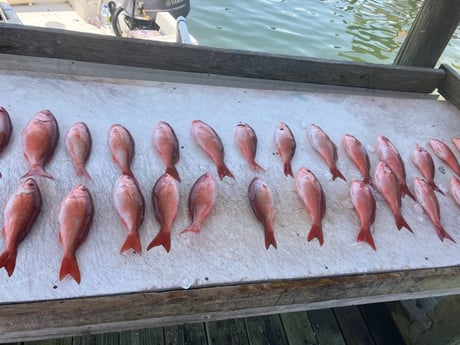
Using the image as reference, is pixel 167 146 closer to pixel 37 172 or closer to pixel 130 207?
pixel 130 207

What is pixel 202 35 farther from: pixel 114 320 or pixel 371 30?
pixel 114 320

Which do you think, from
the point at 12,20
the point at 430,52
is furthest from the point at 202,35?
the point at 430,52

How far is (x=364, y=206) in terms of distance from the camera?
179 cm

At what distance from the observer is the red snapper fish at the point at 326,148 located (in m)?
1.99

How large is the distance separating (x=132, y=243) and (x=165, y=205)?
22 cm

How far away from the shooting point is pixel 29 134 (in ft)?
5.43

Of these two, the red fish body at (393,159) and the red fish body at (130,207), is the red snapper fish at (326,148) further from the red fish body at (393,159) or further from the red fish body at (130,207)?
the red fish body at (130,207)

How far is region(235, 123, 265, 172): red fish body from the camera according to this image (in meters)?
1.91

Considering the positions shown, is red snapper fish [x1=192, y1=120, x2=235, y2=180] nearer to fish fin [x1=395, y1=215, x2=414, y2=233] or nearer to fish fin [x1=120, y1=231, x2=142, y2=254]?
fish fin [x1=120, y1=231, x2=142, y2=254]

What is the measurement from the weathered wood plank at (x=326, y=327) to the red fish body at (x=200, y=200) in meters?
1.22

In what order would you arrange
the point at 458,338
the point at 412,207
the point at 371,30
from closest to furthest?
the point at 412,207 < the point at 458,338 < the point at 371,30

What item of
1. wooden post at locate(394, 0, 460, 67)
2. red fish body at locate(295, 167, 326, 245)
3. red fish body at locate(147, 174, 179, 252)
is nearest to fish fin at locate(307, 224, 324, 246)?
red fish body at locate(295, 167, 326, 245)

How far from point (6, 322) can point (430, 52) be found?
10.2ft

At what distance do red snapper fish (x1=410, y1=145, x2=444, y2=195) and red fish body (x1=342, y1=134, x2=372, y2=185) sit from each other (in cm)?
31
